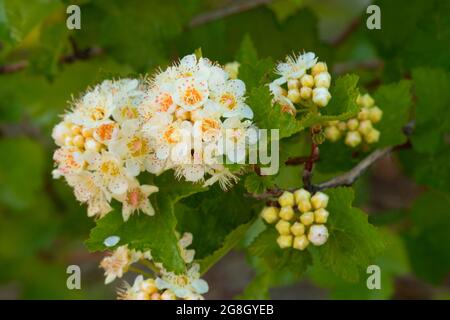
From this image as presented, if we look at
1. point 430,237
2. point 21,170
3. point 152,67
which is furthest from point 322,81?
point 21,170

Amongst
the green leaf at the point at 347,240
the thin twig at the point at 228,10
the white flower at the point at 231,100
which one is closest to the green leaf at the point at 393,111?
the green leaf at the point at 347,240

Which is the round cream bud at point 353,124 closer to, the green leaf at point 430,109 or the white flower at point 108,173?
the green leaf at point 430,109

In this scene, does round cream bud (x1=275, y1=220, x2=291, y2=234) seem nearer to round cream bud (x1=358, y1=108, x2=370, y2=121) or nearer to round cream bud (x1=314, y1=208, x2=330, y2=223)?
round cream bud (x1=314, y1=208, x2=330, y2=223)

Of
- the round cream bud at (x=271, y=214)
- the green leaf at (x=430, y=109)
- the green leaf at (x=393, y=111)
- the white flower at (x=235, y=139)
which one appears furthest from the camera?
the green leaf at (x=430, y=109)
